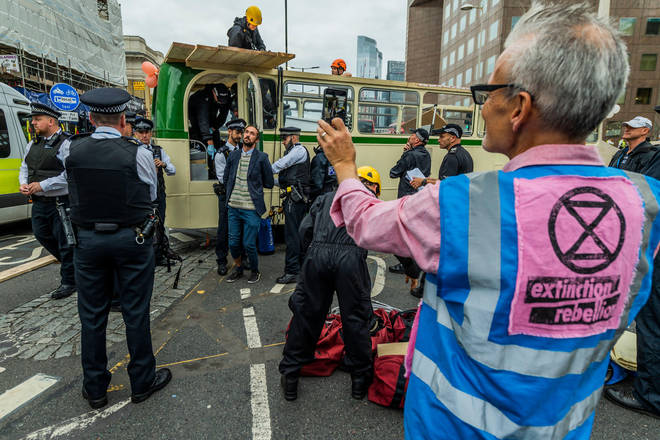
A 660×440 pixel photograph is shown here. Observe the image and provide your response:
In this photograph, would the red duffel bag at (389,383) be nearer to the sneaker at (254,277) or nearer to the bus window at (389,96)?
the sneaker at (254,277)

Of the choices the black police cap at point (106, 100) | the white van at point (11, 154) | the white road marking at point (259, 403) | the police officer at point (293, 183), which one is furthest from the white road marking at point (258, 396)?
the white van at point (11, 154)

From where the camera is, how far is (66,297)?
461 cm

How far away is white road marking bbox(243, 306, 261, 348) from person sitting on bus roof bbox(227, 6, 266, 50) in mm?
4629

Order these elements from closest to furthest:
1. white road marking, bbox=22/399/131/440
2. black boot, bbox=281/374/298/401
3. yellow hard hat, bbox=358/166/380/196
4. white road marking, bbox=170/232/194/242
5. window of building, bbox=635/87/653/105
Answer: white road marking, bbox=22/399/131/440, black boot, bbox=281/374/298/401, yellow hard hat, bbox=358/166/380/196, white road marking, bbox=170/232/194/242, window of building, bbox=635/87/653/105

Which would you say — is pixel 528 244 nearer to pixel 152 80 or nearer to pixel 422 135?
pixel 422 135

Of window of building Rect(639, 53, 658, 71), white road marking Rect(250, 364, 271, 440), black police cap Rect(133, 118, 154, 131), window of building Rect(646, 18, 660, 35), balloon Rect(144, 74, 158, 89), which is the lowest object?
white road marking Rect(250, 364, 271, 440)

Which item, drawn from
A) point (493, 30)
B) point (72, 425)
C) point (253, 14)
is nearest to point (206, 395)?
point (72, 425)

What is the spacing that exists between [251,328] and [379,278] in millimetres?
2243

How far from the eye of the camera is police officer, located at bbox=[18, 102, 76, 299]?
4.42 meters

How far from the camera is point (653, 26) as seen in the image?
101 feet

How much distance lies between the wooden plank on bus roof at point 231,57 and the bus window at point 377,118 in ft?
6.48

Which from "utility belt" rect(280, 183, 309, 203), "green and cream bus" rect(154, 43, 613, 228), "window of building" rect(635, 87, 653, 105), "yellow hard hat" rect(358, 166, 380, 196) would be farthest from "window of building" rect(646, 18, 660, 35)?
"yellow hard hat" rect(358, 166, 380, 196)

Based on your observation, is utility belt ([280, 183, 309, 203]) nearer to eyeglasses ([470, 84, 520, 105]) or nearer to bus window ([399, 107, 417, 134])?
bus window ([399, 107, 417, 134])

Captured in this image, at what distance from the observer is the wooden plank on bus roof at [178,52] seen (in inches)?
218
